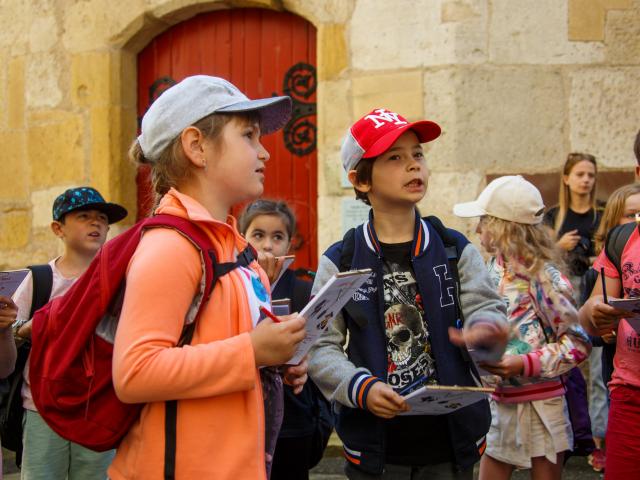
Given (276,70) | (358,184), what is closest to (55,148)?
(276,70)

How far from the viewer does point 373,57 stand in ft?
18.3

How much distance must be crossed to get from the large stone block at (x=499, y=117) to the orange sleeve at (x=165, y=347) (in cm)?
373

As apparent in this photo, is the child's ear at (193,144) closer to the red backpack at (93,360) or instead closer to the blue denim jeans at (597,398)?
the red backpack at (93,360)

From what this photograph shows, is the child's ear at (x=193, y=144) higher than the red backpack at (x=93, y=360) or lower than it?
higher

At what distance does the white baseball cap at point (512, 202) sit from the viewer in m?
3.56

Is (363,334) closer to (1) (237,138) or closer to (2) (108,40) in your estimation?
(1) (237,138)

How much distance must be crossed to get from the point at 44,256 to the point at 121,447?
469cm

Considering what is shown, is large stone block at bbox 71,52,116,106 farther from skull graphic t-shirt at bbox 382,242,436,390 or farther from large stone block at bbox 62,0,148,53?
skull graphic t-shirt at bbox 382,242,436,390

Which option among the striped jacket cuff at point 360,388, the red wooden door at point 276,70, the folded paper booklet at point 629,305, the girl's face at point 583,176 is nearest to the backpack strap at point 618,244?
the folded paper booklet at point 629,305

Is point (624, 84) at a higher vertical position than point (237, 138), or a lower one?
higher

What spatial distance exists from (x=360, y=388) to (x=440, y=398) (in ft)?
0.83

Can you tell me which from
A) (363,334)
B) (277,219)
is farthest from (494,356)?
(277,219)

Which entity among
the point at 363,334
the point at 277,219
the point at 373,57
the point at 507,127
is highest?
the point at 373,57

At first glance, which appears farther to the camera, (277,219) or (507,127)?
(507,127)
